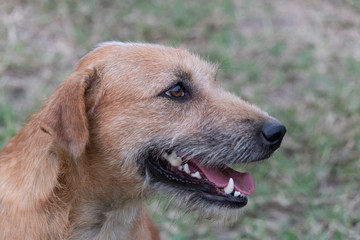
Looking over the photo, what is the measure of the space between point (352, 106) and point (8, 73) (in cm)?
454

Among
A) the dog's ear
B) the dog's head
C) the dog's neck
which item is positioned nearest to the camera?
the dog's ear

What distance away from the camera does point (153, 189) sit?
3729 mm

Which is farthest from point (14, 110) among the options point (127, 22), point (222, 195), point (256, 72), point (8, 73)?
point (222, 195)

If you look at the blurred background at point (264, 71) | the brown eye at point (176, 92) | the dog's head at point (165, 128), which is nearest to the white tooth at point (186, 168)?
the dog's head at point (165, 128)

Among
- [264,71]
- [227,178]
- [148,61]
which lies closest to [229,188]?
[227,178]

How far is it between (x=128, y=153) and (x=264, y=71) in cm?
468

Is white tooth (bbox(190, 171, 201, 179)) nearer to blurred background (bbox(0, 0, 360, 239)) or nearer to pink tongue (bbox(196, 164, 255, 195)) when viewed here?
pink tongue (bbox(196, 164, 255, 195))

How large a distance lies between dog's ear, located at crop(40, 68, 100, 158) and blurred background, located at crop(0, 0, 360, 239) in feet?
6.79

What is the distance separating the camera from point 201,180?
3.82m

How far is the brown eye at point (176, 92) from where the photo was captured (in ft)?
12.3

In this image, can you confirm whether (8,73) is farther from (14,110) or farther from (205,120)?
(205,120)

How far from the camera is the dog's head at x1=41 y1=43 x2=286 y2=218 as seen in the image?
362 cm

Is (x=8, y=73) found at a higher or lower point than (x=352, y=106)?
lower

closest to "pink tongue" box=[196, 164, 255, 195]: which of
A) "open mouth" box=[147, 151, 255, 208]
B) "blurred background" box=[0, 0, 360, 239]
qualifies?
"open mouth" box=[147, 151, 255, 208]
